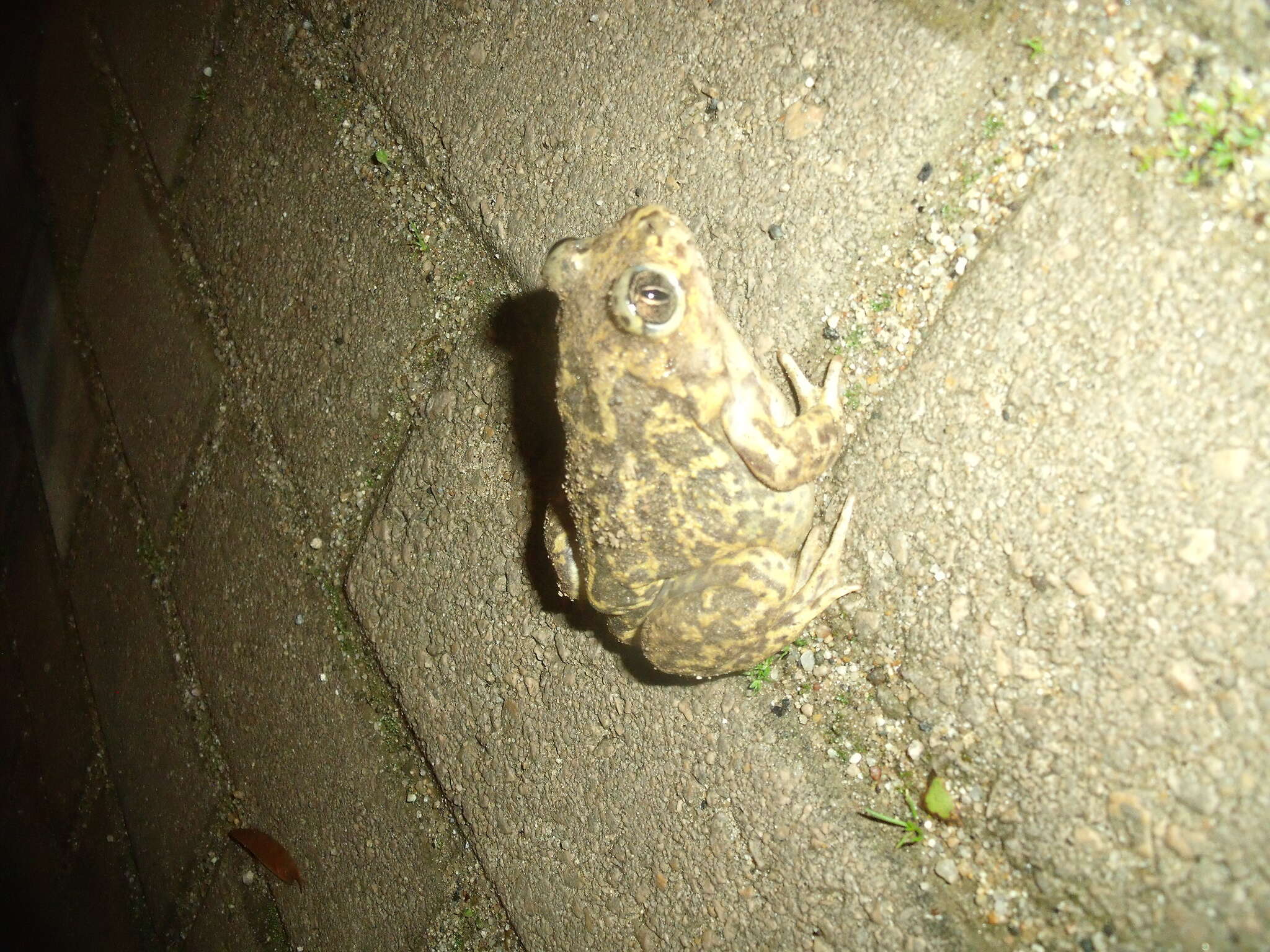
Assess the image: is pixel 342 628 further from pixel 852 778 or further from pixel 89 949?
pixel 89 949

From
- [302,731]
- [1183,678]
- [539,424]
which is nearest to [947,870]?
[1183,678]

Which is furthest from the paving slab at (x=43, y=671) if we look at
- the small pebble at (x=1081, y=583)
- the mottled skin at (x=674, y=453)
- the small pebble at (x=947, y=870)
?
the small pebble at (x=1081, y=583)

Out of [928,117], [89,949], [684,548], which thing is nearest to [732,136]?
[928,117]

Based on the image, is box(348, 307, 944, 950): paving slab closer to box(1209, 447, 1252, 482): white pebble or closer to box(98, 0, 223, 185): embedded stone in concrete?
box(1209, 447, 1252, 482): white pebble

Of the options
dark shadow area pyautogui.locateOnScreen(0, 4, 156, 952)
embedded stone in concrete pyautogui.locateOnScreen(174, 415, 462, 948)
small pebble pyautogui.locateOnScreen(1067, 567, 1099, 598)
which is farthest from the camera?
dark shadow area pyautogui.locateOnScreen(0, 4, 156, 952)

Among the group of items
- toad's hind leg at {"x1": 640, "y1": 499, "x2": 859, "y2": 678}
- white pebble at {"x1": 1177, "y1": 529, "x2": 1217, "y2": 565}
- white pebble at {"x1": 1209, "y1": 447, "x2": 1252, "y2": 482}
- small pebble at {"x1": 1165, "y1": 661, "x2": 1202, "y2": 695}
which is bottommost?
toad's hind leg at {"x1": 640, "y1": 499, "x2": 859, "y2": 678}

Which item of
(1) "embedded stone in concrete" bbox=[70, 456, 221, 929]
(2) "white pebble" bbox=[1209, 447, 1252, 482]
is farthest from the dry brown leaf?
(2) "white pebble" bbox=[1209, 447, 1252, 482]

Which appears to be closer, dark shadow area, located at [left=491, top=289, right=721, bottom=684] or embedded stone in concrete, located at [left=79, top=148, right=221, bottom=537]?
dark shadow area, located at [left=491, top=289, right=721, bottom=684]
